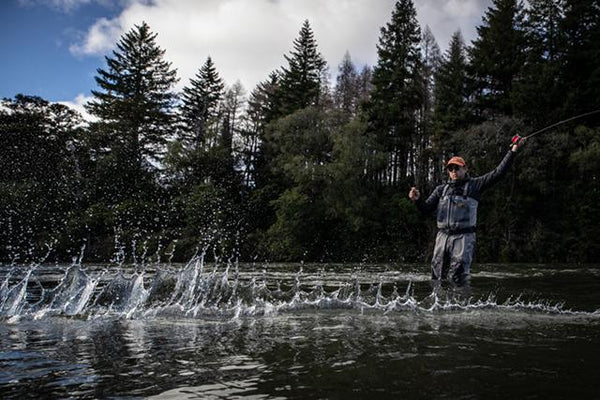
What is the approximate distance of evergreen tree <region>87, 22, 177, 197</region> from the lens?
40.1 metres

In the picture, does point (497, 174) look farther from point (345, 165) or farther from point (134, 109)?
point (134, 109)

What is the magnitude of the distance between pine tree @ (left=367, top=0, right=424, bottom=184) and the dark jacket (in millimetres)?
28025

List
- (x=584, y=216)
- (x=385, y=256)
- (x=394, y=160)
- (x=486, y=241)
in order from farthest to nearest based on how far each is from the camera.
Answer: (x=394, y=160)
(x=385, y=256)
(x=486, y=241)
(x=584, y=216)

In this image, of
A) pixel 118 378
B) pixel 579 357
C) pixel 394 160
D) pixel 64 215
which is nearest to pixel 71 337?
pixel 118 378

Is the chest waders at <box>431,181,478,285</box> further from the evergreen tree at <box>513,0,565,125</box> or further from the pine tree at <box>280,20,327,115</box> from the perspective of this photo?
the pine tree at <box>280,20,327,115</box>

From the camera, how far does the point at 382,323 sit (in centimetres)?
521

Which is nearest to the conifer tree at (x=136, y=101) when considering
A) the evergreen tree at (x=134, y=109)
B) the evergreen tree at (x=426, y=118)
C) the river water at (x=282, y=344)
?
the evergreen tree at (x=134, y=109)

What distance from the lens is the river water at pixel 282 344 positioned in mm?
2766

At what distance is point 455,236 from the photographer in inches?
301

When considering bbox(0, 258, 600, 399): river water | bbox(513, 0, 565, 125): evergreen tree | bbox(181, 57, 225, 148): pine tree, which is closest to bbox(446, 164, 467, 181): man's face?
bbox(0, 258, 600, 399): river water

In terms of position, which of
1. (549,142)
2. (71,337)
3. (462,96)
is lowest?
(71,337)

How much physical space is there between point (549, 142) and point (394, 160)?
1497 centimetres

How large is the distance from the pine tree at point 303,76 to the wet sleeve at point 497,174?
1398 inches

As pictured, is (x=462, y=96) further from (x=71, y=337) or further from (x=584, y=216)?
(x=71, y=337)
